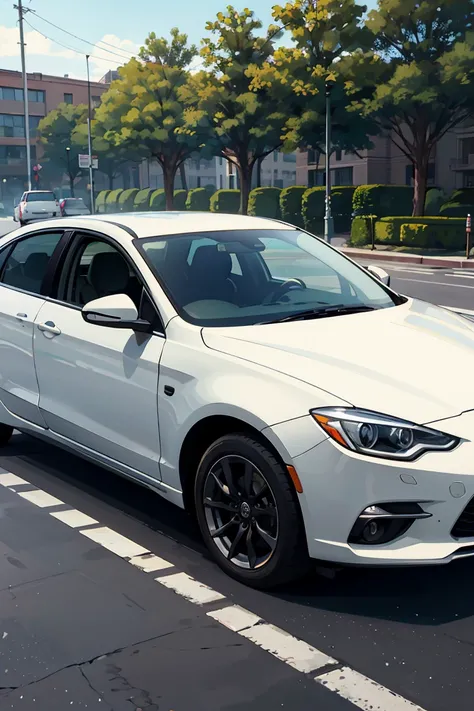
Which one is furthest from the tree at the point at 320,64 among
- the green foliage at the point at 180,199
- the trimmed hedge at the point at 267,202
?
the green foliage at the point at 180,199

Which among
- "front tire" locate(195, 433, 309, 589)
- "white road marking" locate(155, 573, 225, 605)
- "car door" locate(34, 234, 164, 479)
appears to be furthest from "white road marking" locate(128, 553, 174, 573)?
"car door" locate(34, 234, 164, 479)

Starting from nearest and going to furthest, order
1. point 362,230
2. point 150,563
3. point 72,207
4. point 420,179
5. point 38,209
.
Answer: point 150,563 < point 362,230 < point 420,179 < point 38,209 < point 72,207

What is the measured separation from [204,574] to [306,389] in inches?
41.6

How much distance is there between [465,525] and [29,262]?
133 inches

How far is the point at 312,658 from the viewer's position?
3.14m

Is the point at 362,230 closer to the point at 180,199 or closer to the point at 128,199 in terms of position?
the point at 180,199

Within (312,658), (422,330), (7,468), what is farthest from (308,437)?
(7,468)

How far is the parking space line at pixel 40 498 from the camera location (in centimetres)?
489

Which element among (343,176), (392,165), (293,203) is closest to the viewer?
(293,203)

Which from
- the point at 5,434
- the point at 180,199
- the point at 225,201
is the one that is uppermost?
the point at 180,199

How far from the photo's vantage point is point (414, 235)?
29422 millimetres

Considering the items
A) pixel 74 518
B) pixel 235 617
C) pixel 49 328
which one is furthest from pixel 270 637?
pixel 49 328

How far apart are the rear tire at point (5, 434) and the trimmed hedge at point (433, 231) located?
2374cm

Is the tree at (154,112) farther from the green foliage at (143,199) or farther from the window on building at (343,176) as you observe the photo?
the window on building at (343,176)
